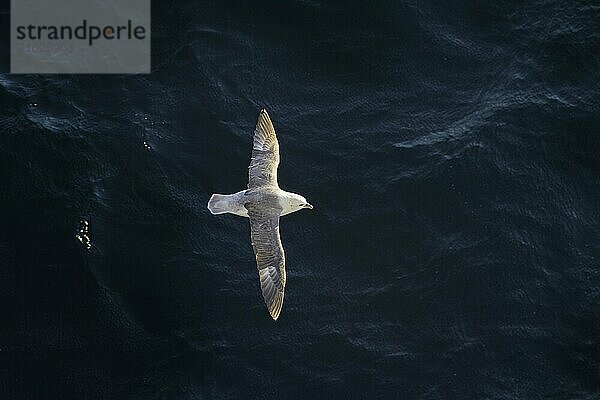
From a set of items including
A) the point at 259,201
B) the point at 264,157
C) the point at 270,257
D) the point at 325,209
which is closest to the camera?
the point at 270,257

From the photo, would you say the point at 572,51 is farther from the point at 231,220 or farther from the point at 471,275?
the point at 231,220

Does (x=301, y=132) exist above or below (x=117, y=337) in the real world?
above

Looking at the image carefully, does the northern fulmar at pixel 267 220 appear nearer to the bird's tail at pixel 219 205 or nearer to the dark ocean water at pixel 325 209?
the bird's tail at pixel 219 205

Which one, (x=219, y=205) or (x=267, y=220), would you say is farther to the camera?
(x=219, y=205)

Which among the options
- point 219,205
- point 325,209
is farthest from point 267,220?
point 325,209

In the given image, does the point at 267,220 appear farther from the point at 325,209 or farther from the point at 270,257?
the point at 325,209

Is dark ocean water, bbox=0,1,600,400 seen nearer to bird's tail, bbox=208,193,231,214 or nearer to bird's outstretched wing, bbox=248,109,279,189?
bird's outstretched wing, bbox=248,109,279,189

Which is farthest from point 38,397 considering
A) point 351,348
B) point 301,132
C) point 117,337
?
point 301,132

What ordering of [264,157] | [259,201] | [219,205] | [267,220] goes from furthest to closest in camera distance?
[264,157] < [219,205] < [259,201] < [267,220]
